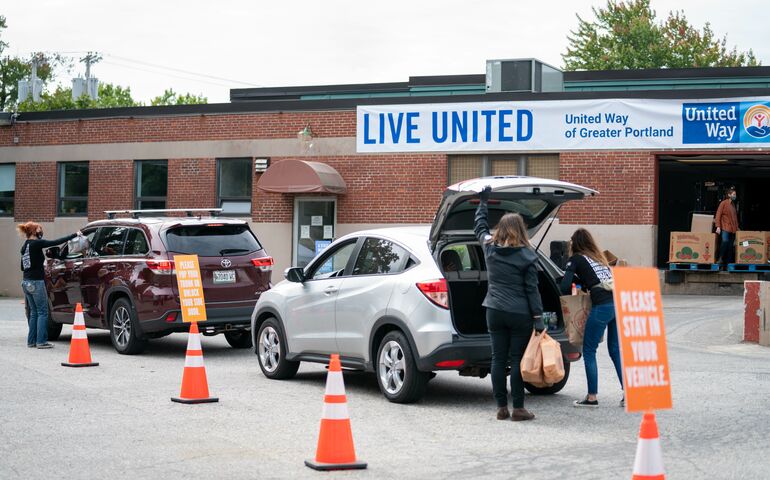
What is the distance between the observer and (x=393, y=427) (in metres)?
9.11

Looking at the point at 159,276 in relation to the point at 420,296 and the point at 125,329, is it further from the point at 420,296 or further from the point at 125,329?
the point at 420,296

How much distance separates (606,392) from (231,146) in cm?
1810

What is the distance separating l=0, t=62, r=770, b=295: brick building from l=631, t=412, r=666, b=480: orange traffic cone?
61.8ft

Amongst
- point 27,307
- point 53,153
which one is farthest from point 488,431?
point 53,153

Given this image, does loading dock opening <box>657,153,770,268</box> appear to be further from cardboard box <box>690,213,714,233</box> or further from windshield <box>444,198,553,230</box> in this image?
windshield <box>444,198,553,230</box>

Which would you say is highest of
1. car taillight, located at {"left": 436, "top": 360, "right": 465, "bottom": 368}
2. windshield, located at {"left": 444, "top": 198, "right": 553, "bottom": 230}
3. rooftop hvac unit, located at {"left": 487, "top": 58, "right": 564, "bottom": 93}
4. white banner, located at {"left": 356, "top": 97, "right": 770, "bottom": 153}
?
rooftop hvac unit, located at {"left": 487, "top": 58, "right": 564, "bottom": 93}

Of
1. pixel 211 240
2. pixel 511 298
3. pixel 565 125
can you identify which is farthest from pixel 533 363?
pixel 565 125

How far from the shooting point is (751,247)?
904 inches

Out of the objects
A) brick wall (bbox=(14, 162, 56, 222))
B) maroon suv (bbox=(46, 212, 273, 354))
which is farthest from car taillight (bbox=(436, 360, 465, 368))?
brick wall (bbox=(14, 162, 56, 222))

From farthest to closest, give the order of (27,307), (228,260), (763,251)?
(763,251)
(27,307)
(228,260)

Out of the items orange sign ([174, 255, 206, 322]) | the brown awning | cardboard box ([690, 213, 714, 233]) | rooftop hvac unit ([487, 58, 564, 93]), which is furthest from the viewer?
rooftop hvac unit ([487, 58, 564, 93])

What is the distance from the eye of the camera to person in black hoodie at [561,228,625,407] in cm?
998

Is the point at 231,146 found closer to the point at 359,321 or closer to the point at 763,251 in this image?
the point at 763,251

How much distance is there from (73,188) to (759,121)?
18781mm
